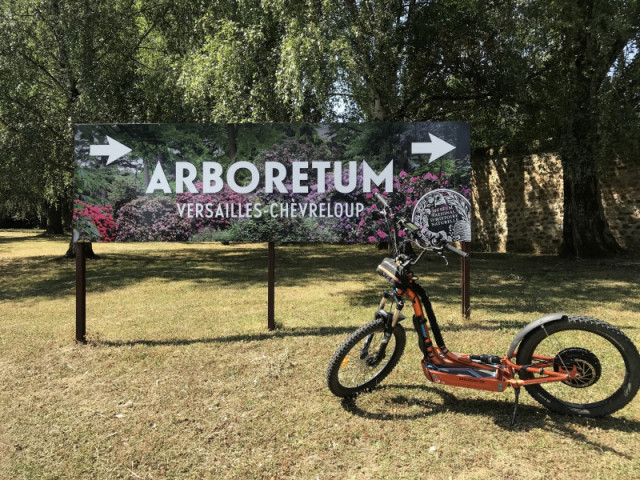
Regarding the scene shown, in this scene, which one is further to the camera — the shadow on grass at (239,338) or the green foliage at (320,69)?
the green foliage at (320,69)

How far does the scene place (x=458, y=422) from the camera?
3.11 m

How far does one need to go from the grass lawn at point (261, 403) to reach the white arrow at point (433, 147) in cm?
205

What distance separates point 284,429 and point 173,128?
12.0ft

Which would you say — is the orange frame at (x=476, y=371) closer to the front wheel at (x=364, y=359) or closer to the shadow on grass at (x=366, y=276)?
the front wheel at (x=364, y=359)

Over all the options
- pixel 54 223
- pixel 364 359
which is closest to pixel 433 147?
pixel 364 359

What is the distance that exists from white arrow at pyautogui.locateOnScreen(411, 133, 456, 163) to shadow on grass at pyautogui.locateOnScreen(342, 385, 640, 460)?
2.75 m

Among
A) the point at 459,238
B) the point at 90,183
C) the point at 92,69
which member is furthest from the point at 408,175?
the point at 92,69

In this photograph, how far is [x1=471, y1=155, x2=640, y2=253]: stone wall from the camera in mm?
12141

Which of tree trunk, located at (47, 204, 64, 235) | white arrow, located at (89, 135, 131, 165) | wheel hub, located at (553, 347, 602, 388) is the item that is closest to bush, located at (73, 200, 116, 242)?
white arrow, located at (89, 135, 131, 165)

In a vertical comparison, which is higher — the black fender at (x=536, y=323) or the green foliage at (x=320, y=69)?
the green foliage at (x=320, y=69)

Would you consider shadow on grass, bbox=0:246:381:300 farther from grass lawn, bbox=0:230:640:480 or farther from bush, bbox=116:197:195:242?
bush, bbox=116:197:195:242

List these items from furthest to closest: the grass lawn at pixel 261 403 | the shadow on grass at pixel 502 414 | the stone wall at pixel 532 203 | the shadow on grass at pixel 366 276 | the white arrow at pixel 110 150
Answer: the stone wall at pixel 532 203, the shadow on grass at pixel 366 276, the white arrow at pixel 110 150, the shadow on grass at pixel 502 414, the grass lawn at pixel 261 403

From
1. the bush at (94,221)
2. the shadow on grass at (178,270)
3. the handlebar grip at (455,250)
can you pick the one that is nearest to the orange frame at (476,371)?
the handlebar grip at (455,250)

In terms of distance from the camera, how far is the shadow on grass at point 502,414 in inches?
117
